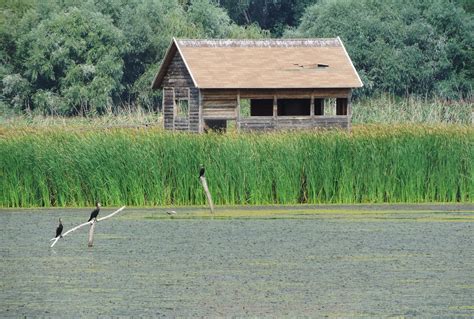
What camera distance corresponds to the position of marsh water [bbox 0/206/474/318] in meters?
14.2

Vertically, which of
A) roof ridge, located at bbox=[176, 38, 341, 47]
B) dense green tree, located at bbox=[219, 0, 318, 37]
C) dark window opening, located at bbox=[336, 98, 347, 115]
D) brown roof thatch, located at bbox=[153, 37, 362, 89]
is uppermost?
roof ridge, located at bbox=[176, 38, 341, 47]

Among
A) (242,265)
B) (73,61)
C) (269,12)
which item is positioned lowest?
(269,12)

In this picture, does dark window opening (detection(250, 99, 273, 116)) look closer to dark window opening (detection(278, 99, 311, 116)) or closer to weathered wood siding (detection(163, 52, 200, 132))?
dark window opening (detection(278, 99, 311, 116))

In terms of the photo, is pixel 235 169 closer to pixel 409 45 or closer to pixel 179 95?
pixel 179 95

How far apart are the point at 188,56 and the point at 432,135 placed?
23916 mm

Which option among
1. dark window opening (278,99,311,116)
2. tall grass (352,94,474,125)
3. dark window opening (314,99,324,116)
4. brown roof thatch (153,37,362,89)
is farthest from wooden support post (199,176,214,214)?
dark window opening (278,99,311,116)

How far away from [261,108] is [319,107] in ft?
7.46

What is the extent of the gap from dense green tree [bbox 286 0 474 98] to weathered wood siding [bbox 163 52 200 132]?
1962cm

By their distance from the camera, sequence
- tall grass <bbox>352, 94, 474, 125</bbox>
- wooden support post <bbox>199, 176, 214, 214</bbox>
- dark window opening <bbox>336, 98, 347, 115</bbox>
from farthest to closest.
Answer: tall grass <bbox>352, 94, 474, 125</bbox>
dark window opening <bbox>336, 98, 347, 115</bbox>
wooden support post <bbox>199, 176, 214, 214</bbox>

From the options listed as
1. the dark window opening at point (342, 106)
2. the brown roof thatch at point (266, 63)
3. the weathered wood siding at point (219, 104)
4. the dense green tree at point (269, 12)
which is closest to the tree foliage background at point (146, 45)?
the dense green tree at point (269, 12)

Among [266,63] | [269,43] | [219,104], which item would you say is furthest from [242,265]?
[269,43]

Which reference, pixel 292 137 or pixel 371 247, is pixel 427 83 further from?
pixel 371 247

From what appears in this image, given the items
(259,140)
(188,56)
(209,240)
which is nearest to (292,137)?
(259,140)

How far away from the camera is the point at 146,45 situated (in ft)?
242
